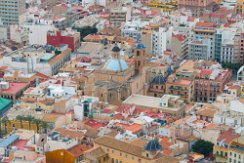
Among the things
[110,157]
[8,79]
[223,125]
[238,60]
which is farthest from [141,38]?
[110,157]

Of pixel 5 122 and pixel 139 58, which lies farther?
pixel 139 58

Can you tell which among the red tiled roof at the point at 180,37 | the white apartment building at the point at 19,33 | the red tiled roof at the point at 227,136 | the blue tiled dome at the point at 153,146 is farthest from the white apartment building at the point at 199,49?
the blue tiled dome at the point at 153,146

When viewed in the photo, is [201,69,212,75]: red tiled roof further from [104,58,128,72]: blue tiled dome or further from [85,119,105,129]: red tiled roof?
[85,119,105,129]: red tiled roof

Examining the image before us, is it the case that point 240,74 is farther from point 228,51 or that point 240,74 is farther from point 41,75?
point 41,75

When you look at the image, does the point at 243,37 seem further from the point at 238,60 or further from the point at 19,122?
the point at 19,122

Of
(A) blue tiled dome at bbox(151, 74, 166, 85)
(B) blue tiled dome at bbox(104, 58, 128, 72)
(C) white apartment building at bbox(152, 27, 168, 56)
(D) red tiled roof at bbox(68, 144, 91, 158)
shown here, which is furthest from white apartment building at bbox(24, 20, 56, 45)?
(D) red tiled roof at bbox(68, 144, 91, 158)

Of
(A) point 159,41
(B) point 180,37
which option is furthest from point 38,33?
(B) point 180,37
